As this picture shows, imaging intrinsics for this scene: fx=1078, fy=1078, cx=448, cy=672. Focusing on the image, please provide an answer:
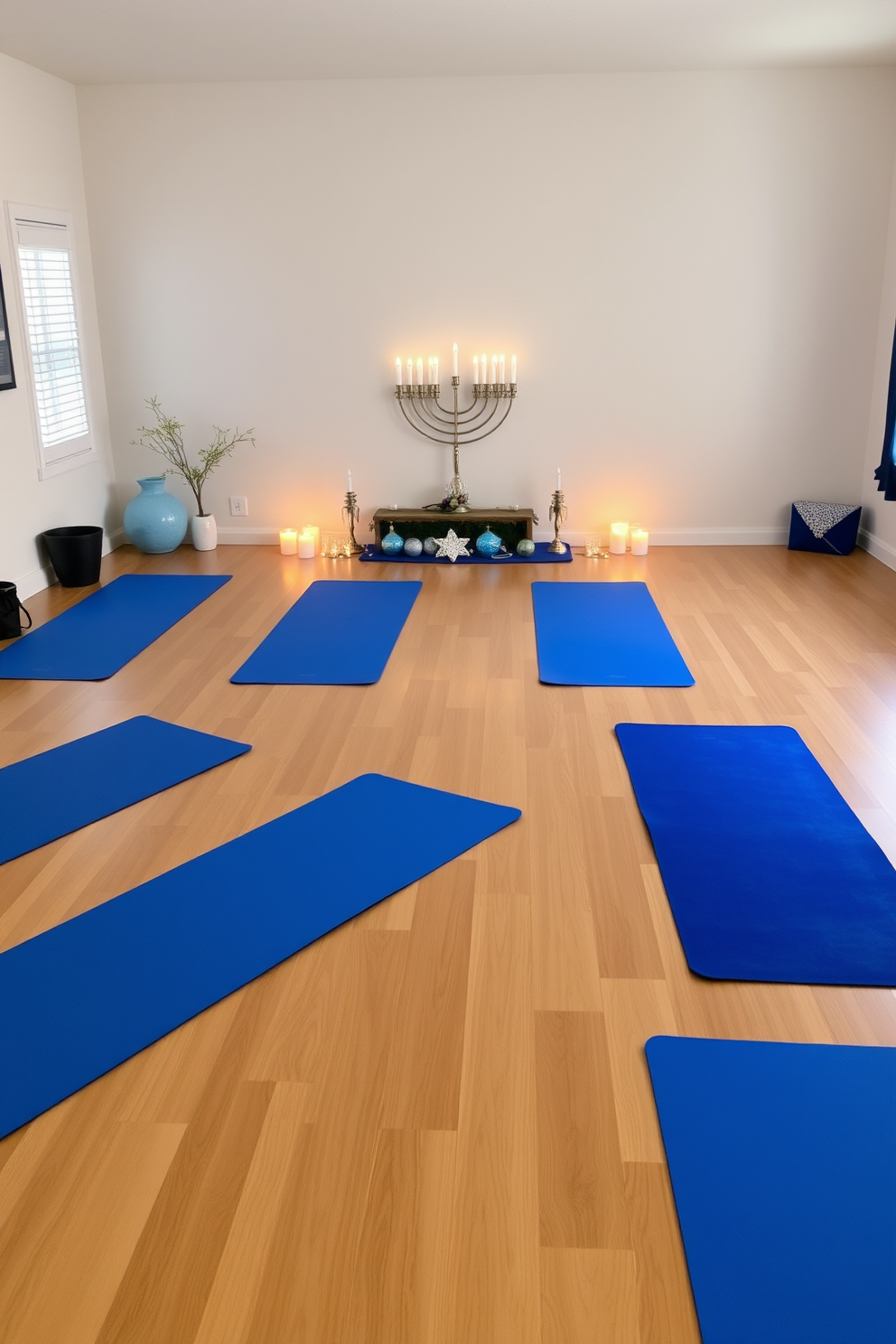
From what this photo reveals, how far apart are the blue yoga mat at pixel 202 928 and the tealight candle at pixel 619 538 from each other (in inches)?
117

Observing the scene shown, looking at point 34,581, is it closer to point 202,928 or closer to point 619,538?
point 619,538

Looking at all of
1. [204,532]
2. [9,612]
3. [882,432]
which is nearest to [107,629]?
[9,612]

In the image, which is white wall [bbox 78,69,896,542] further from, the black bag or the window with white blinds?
the black bag

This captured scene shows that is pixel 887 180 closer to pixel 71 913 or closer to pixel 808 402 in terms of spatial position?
pixel 808 402

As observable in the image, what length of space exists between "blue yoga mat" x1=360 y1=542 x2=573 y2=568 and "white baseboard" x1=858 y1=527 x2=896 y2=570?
5.01 feet

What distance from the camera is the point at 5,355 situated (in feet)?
15.5

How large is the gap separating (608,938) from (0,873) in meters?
1.50

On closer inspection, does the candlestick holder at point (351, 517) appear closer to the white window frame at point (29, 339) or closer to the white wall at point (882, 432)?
the white window frame at point (29, 339)

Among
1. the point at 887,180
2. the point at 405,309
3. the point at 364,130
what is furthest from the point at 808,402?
the point at 364,130

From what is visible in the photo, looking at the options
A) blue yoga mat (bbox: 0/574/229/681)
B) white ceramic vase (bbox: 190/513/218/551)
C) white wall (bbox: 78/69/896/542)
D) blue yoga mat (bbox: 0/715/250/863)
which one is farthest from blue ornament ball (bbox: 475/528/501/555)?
blue yoga mat (bbox: 0/715/250/863)

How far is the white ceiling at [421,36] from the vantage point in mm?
4078

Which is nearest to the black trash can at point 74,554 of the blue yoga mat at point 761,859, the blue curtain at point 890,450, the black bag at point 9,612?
the black bag at point 9,612

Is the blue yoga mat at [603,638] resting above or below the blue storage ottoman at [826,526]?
below

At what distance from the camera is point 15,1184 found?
1758 millimetres
